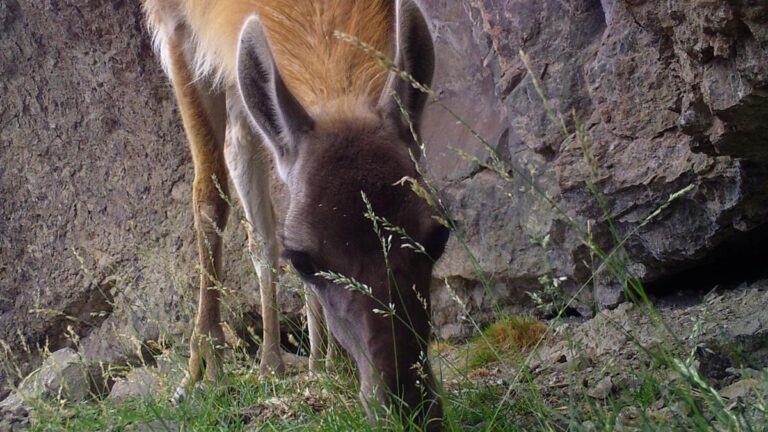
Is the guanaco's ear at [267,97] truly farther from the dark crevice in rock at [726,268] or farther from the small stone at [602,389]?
the dark crevice in rock at [726,268]

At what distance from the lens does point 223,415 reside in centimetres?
402

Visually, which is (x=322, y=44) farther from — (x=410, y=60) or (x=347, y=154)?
(x=347, y=154)

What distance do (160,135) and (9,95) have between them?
1.36 m

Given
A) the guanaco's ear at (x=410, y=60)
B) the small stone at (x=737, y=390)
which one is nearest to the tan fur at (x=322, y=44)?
the guanaco's ear at (x=410, y=60)

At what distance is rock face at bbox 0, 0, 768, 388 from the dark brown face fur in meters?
0.22

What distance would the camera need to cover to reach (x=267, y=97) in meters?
4.02

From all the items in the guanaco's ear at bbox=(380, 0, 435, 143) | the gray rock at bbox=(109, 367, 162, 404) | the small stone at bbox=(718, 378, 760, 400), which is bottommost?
the gray rock at bbox=(109, 367, 162, 404)

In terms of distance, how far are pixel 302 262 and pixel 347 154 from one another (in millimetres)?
435

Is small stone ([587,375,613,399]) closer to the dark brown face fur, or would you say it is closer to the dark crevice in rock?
the dark brown face fur

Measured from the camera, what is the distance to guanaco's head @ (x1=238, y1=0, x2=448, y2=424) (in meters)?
3.26

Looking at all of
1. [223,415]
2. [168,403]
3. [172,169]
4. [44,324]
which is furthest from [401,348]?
[44,324]

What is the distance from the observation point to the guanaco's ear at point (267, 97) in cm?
391

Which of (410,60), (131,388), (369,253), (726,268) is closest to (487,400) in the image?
(369,253)

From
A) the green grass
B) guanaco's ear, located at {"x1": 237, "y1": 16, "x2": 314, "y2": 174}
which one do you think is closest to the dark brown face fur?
the green grass
